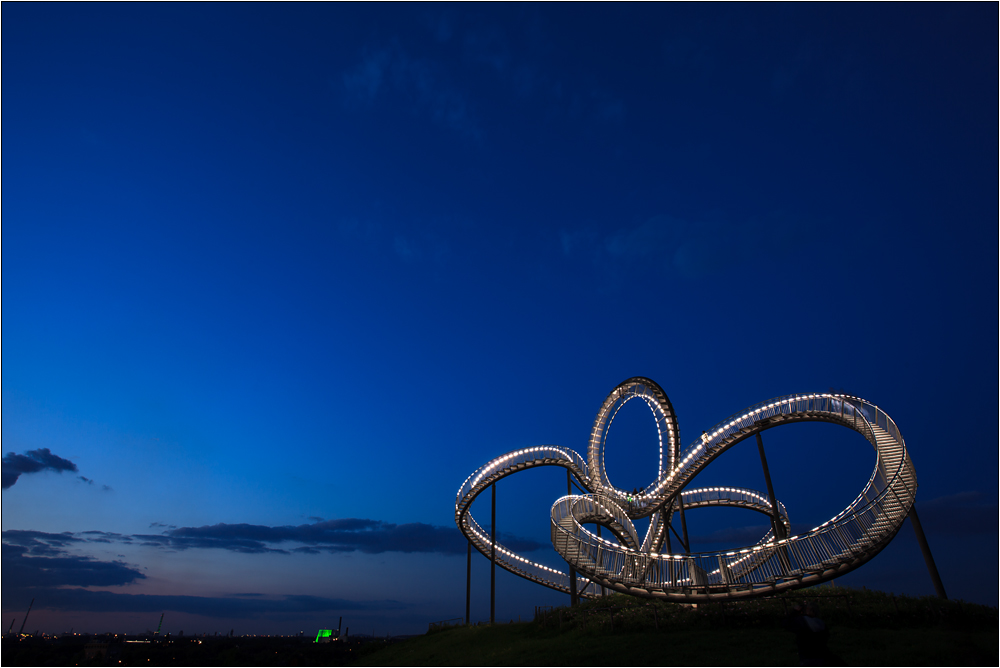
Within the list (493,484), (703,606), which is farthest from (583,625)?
(493,484)

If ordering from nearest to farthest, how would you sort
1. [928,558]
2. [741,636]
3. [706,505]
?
[741,636] → [928,558] → [706,505]

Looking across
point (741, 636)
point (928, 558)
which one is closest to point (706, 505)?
point (928, 558)

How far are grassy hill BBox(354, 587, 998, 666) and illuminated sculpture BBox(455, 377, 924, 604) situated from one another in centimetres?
93

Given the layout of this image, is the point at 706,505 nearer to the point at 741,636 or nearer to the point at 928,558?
the point at 928,558

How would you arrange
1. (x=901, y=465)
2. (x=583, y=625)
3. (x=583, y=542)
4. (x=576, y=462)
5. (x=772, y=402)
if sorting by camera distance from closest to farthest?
(x=901, y=465), (x=583, y=625), (x=583, y=542), (x=772, y=402), (x=576, y=462)

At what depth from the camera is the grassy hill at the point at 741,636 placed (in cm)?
1105

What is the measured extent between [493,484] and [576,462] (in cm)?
537

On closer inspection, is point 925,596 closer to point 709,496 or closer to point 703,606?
point 703,606

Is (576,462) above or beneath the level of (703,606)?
above

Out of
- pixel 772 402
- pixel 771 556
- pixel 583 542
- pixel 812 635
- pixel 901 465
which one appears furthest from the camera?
pixel 772 402

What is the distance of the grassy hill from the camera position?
11.0m

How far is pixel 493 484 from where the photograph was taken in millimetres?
30156

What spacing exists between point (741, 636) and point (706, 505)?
18.4 metres

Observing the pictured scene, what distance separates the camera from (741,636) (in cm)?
1309
